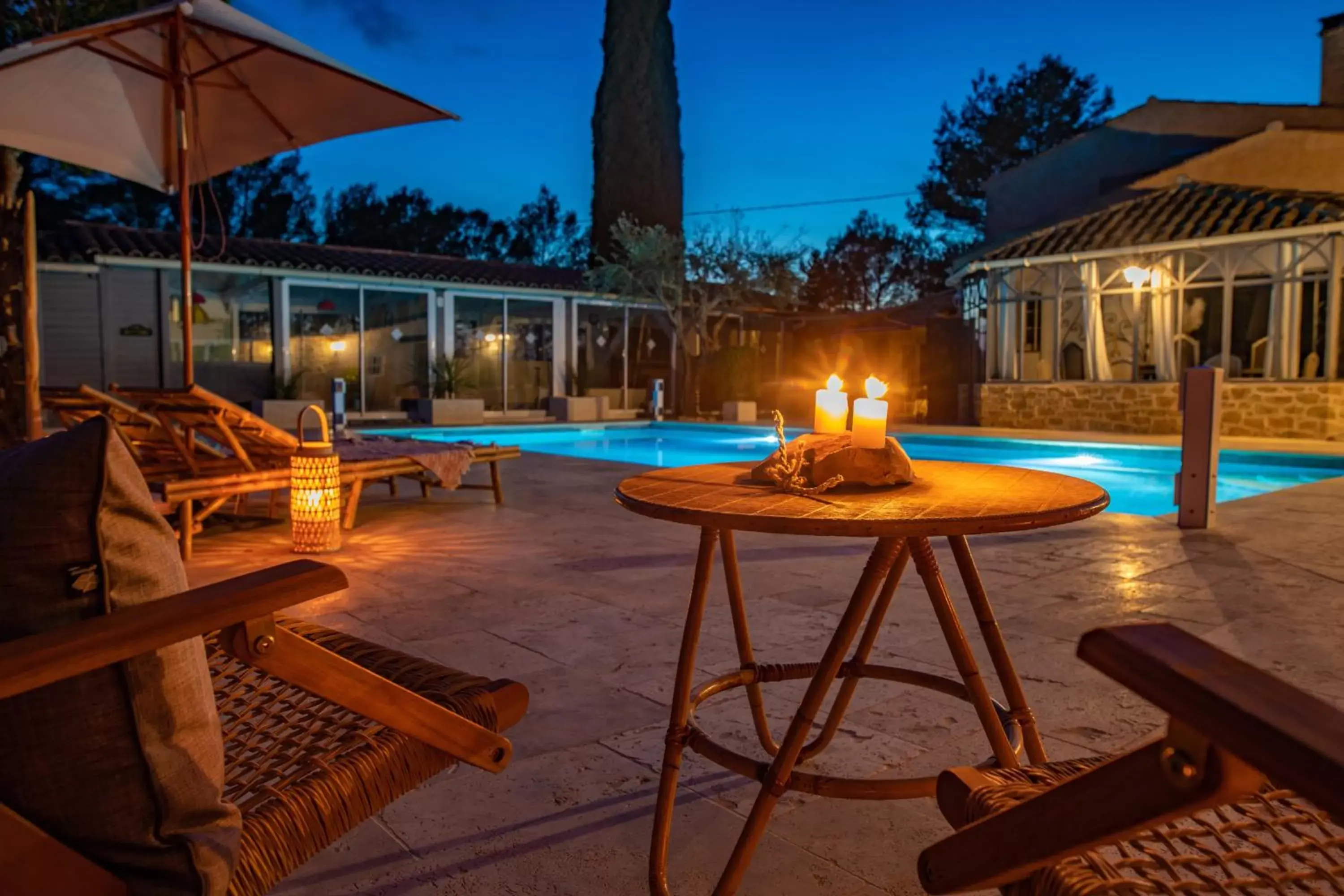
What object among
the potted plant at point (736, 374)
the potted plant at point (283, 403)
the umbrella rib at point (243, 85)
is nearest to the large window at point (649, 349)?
the potted plant at point (736, 374)

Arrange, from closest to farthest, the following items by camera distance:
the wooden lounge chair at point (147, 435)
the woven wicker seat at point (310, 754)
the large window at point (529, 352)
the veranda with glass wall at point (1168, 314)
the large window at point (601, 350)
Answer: the woven wicker seat at point (310, 754) < the wooden lounge chair at point (147, 435) < the veranda with glass wall at point (1168, 314) < the large window at point (529, 352) < the large window at point (601, 350)

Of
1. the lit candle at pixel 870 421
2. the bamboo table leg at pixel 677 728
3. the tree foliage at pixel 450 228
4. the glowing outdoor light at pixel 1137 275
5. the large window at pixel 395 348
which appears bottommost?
the bamboo table leg at pixel 677 728

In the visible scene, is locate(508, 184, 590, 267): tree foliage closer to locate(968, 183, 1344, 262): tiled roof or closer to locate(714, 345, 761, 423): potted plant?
locate(714, 345, 761, 423): potted plant

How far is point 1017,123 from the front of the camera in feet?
89.3

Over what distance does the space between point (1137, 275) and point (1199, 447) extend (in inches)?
320

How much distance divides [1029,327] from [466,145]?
54881 millimetres

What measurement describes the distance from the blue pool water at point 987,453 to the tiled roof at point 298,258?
320cm

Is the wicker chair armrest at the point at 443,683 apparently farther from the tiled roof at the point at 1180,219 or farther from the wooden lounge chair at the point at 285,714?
the tiled roof at the point at 1180,219

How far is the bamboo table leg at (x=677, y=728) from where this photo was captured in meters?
1.67

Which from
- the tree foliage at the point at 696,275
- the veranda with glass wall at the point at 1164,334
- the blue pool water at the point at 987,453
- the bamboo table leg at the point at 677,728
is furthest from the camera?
the tree foliage at the point at 696,275

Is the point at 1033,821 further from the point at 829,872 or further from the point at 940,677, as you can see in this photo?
the point at 940,677

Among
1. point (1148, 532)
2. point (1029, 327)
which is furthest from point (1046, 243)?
point (1148, 532)

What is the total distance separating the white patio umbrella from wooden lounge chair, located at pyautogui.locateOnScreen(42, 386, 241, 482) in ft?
1.21

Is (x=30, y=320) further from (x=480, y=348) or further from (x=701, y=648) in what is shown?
(x=480, y=348)
